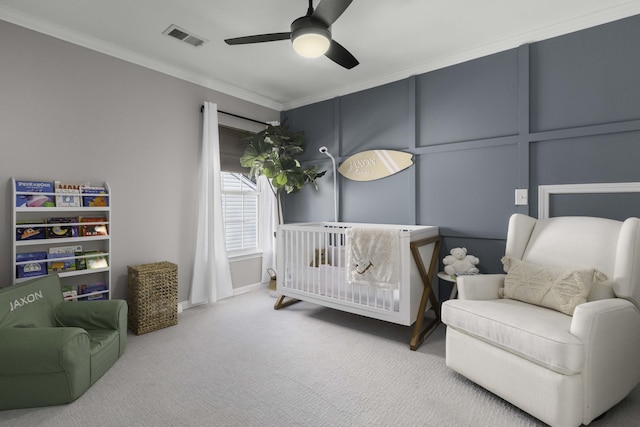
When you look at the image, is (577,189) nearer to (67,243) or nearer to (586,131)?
(586,131)

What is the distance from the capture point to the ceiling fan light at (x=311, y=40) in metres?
1.84

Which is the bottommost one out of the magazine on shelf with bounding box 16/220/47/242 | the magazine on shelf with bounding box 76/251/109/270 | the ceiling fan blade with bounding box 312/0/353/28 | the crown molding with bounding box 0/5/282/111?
Result: the magazine on shelf with bounding box 76/251/109/270

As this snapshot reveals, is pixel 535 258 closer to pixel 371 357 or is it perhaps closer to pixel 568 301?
pixel 568 301

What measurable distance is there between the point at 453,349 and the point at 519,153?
66.8 inches


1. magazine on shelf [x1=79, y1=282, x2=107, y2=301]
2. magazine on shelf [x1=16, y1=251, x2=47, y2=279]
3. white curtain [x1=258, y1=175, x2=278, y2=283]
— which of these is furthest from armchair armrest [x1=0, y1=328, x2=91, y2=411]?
white curtain [x1=258, y1=175, x2=278, y2=283]

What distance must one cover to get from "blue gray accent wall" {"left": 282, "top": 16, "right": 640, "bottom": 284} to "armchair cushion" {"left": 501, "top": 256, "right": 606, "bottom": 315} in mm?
688

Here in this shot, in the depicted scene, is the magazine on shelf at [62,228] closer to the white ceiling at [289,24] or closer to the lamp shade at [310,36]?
the white ceiling at [289,24]

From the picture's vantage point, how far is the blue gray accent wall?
2225mm

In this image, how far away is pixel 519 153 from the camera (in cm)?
255

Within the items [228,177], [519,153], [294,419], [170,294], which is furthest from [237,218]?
[519,153]

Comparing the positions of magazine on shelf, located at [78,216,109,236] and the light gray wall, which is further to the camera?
magazine on shelf, located at [78,216,109,236]

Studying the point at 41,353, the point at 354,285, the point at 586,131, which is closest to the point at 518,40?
the point at 586,131

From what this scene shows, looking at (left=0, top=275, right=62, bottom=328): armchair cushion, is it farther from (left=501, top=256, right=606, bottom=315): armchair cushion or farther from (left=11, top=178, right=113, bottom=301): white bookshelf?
(left=501, top=256, right=606, bottom=315): armchair cushion

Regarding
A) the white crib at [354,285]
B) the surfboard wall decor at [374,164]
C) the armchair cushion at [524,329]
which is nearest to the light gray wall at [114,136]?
the white crib at [354,285]
